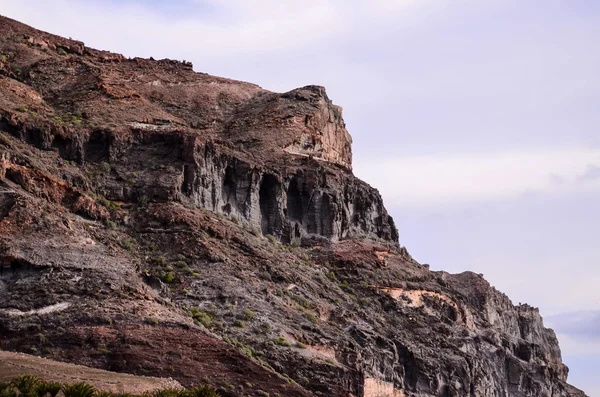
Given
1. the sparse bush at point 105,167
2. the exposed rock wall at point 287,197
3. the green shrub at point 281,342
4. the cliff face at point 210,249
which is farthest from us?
the exposed rock wall at point 287,197

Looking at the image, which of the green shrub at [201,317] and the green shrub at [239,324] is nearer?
the green shrub at [201,317]

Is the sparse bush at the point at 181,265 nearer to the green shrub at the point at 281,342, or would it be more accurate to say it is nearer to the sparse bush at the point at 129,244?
the sparse bush at the point at 129,244

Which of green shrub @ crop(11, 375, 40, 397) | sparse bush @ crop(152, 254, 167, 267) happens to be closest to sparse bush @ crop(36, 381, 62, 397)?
green shrub @ crop(11, 375, 40, 397)

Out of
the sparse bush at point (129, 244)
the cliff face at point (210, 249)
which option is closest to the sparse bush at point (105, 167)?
the cliff face at point (210, 249)

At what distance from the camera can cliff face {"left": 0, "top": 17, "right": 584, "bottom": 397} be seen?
264ft

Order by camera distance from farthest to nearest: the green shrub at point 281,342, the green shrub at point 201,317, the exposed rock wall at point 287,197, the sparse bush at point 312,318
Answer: the exposed rock wall at point 287,197
the sparse bush at point 312,318
the green shrub at point 281,342
the green shrub at point 201,317

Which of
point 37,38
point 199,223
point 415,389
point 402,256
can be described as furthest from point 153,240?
point 37,38

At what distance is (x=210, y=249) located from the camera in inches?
3681

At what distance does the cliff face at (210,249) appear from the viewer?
80.4m

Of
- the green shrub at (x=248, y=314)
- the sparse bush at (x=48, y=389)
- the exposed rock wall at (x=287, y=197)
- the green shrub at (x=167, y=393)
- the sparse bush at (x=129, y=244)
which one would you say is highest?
the exposed rock wall at (x=287, y=197)

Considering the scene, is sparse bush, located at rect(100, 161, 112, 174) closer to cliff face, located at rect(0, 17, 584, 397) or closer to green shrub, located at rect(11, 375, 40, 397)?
cliff face, located at rect(0, 17, 584, 397)

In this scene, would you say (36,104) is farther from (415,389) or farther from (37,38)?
(415,389)

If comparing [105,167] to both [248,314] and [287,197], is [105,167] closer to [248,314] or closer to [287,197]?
[287,197]

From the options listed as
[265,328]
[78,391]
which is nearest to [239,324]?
[265,328]
